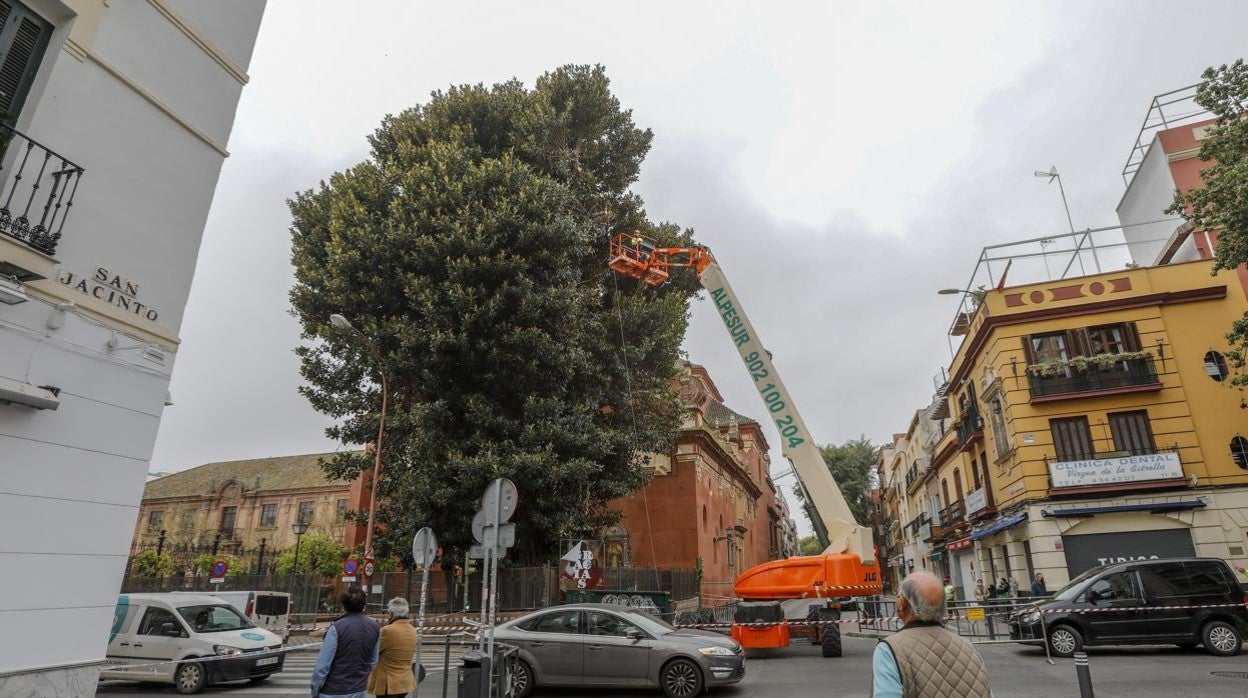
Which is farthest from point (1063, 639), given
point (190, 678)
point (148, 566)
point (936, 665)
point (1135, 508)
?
point (148, 566)

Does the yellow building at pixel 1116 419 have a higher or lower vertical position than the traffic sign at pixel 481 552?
higher

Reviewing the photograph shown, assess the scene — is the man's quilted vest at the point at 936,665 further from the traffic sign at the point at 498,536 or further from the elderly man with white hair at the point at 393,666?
the traffic sign at the point at 498,536

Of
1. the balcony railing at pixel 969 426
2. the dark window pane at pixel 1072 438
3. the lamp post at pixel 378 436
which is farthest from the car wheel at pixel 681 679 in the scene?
the balcony railing at pixel 969 426

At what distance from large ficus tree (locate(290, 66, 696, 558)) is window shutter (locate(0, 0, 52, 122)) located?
11859 millimetres

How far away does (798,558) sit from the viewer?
14.4m

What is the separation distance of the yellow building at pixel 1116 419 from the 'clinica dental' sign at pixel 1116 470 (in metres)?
0.03

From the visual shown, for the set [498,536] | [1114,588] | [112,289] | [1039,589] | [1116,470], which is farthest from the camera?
[1116,470]

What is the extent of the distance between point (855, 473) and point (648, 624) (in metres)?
59.3

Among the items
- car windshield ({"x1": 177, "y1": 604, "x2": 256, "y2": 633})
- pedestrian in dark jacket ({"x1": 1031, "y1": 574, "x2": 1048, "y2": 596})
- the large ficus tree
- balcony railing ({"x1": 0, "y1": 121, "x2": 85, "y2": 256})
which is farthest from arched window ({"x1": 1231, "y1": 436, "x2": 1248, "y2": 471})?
balcony railing ({"x1": 0, "y1": 121, "x2": 85, "y2": 256})

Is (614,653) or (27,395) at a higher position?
(27,395)

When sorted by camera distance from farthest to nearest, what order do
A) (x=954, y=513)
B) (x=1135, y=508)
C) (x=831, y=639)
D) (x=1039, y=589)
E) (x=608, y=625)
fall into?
1. (x=954, y=513)
2. (x=1135, y=508)
3. (x=1039, y=589)
4. (x=831, y=639)
5. (x=608, y=625)

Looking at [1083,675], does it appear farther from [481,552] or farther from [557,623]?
[557,623]

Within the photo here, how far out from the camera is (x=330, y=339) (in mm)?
20000

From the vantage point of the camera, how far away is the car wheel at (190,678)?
1105 centimetres
